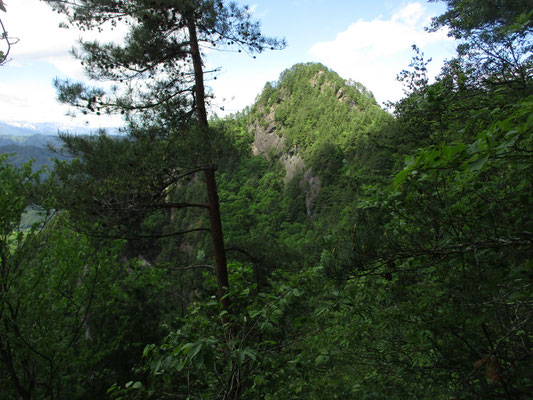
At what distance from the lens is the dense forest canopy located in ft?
4.27

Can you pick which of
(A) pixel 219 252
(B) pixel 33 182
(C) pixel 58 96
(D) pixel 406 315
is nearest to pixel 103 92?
(C) pixel 58 96

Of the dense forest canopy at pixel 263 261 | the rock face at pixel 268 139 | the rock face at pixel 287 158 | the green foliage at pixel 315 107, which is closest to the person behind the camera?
the dense forest canopy at pixel 263 261

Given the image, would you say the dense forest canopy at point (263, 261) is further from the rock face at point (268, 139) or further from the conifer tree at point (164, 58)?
the rock face at point (268, 139)

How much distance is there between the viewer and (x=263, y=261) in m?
5.77

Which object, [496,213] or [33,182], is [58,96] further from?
[496,213]

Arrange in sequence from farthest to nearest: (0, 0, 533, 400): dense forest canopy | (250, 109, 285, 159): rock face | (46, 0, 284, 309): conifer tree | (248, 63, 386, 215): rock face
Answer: (250, 109, 285, 159): rock face < (248, 63, 386, 215): rock face < (46, 0, 284, 309): conifer tree < (0, 0, 533, 400): dense forest canopy

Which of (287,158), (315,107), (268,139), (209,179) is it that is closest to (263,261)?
(209,179)

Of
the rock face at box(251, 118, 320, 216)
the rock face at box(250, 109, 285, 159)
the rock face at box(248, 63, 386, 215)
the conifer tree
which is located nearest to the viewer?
the conifer tree

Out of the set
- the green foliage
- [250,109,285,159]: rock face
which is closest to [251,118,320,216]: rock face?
[250,109,285,159]: rock face

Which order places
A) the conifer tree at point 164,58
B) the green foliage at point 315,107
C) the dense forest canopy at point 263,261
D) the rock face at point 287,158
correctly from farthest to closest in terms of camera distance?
the green foliage at point 315,107
the rock face at point 287,158
the conifer tree at point 164,58
the dense forest canopy at point 263,261

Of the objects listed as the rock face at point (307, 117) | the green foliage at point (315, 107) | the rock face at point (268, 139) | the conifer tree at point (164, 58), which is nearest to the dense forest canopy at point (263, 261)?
the conifer tree at point (164, 58)

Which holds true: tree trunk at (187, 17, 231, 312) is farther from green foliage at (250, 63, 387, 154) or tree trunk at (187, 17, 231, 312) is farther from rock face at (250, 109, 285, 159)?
rock face at (250, 109, 285, 159)

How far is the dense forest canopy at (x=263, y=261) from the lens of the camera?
1.30 meters

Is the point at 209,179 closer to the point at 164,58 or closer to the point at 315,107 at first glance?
the point at 164,58
